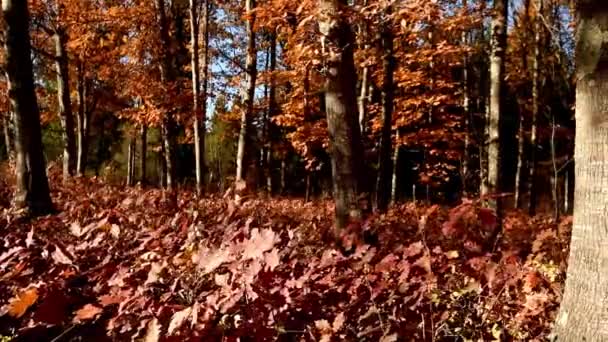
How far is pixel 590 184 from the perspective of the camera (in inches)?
111

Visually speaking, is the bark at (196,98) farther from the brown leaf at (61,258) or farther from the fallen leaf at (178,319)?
the fallen leaf at (178,319)

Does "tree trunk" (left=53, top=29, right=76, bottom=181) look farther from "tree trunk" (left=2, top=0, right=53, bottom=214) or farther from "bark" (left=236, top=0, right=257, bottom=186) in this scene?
"tree trunk" (left=2, top=0, right=53, bottom=214)

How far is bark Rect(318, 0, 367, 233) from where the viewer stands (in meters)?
6.50

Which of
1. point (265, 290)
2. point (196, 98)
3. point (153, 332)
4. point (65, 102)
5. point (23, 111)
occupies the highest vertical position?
point (65, 102)

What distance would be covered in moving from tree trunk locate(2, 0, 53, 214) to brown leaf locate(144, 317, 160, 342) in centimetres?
620

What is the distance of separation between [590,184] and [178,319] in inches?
79.8

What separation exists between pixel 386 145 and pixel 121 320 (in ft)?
36.3

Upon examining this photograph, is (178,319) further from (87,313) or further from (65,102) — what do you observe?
(65,102)

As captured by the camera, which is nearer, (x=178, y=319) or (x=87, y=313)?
(x=178, y=319)

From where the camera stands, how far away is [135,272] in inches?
126

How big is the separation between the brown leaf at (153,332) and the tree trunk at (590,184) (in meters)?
2.01

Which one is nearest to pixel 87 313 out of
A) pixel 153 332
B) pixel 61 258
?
pixel 153 332

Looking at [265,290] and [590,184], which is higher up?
[590,184]

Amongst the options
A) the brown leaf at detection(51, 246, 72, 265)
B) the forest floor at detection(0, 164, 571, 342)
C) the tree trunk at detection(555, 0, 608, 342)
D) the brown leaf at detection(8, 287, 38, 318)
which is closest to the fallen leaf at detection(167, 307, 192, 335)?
the forest floor at detection(0, 164, 571, 342)
